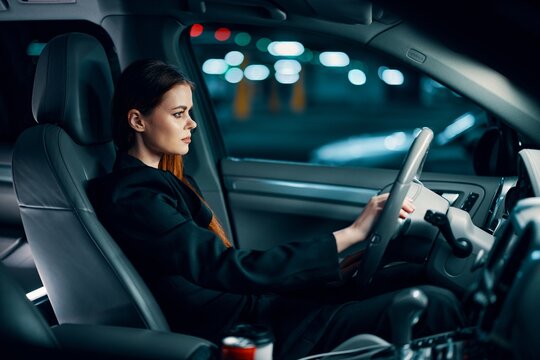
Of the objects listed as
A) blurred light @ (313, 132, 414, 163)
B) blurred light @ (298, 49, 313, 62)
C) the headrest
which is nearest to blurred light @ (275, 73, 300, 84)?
blurred light @ (298, 49, 313, 62)

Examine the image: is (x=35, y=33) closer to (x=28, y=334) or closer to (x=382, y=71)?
A: (x=28, y=334)

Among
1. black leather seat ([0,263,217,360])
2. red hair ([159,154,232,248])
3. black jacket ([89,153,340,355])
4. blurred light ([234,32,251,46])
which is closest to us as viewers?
black leather seat ([0,263,217,360])

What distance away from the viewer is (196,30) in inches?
134

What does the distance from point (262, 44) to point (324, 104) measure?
24.2 ft

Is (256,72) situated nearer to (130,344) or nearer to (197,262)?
(197,262)

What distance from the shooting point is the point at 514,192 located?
240cm


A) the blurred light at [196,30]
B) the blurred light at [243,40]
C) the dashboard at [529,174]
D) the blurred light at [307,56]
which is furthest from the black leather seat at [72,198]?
the blurred light at [307,56]

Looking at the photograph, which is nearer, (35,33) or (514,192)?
(514,192)

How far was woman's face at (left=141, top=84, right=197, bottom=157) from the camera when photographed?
2.32 m

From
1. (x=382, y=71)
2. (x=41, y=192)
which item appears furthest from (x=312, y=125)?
(x=41, y=192)

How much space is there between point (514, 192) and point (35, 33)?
2461mm

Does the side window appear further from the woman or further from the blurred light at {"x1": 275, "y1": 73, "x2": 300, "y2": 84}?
the woman

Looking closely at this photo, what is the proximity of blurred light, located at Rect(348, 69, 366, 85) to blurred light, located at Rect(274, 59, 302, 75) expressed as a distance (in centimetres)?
182

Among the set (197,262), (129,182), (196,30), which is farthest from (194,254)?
(196,30)
